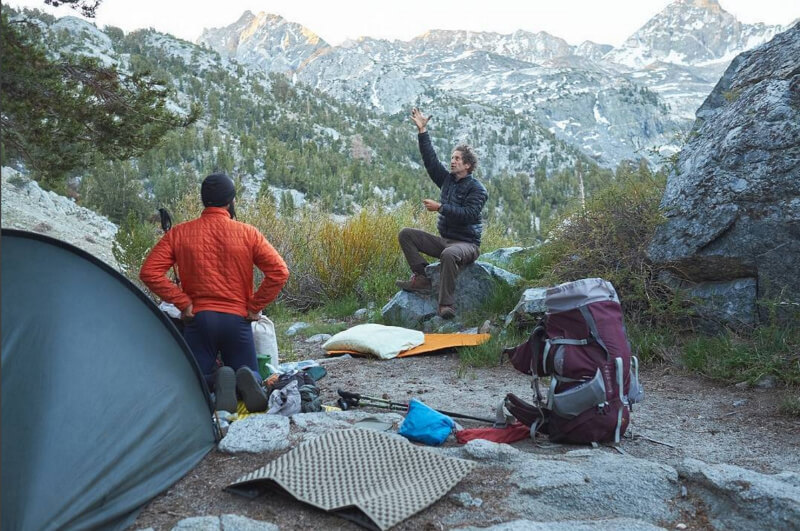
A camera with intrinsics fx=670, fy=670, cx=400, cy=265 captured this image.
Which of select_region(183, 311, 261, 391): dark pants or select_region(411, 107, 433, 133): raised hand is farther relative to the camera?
select_region(411, 107, 433, 133): raised hand

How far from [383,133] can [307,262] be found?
51.1m

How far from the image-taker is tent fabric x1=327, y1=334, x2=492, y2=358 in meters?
6.23

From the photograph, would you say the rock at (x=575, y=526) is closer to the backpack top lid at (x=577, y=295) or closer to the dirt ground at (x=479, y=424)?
the dirt ground at (x=479, y=424)

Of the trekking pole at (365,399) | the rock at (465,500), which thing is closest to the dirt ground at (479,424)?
the rock at (465,500)

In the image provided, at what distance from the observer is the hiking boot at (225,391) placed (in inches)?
150

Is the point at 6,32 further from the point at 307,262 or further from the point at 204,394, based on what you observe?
the point at 307,262

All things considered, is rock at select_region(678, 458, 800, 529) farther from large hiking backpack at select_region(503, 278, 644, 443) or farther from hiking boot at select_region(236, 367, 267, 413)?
hiking boot at select_region(236, 367, 267, 413)

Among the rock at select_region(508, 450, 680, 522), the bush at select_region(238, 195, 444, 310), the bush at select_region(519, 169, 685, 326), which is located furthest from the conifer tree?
the bush at select_region(238, 195, 444, 310)

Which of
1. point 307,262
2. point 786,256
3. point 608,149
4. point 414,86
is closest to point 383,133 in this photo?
point 307,262

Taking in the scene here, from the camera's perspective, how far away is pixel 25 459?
2414mm

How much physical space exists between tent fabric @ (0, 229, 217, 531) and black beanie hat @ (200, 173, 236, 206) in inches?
43.5

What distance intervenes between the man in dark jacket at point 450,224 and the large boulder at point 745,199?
1.87 metres

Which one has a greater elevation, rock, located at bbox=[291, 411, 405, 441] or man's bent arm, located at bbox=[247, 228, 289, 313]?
man's bent arm, located at bbox=[247, 228, 289, 313]

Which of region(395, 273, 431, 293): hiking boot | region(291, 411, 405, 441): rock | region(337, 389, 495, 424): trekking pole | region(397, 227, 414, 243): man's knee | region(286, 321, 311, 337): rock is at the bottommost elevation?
region(286, 321, 311, 337): rock
